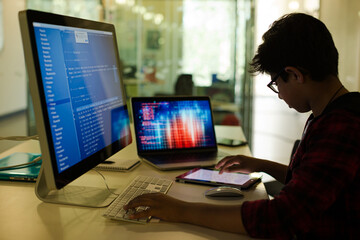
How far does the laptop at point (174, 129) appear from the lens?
164cm

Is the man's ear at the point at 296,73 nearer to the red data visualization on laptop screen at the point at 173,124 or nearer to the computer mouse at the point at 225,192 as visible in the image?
the computer mouse at the point at 225,192

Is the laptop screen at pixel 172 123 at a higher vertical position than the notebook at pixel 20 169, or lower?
higher

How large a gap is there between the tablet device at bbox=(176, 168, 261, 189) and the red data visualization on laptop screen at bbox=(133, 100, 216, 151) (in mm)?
303

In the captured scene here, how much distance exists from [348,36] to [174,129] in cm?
253

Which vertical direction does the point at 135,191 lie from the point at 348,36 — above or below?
below

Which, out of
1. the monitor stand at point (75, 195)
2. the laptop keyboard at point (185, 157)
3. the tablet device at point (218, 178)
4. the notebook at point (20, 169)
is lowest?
the laptop keyboard at point (185, 157)

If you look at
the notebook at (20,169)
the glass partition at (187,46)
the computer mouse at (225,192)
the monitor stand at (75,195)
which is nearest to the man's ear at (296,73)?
the computer mouse at (225,192)

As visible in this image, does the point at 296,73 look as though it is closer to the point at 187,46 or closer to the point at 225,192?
the point at 225,192

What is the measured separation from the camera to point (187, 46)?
530cm

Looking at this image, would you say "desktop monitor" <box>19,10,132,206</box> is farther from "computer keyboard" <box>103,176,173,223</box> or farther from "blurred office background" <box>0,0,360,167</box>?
"blurred office background" <box>0,0,360,167</box>

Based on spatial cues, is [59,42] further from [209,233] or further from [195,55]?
[195,55]

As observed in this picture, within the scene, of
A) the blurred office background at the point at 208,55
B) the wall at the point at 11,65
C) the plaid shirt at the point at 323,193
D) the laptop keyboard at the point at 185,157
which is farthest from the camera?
the wall at the point at 11,65

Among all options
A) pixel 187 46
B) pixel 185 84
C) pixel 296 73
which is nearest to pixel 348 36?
pixel 185 84

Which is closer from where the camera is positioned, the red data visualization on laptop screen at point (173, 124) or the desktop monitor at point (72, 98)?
the desktop monitor at point (72, 98)
